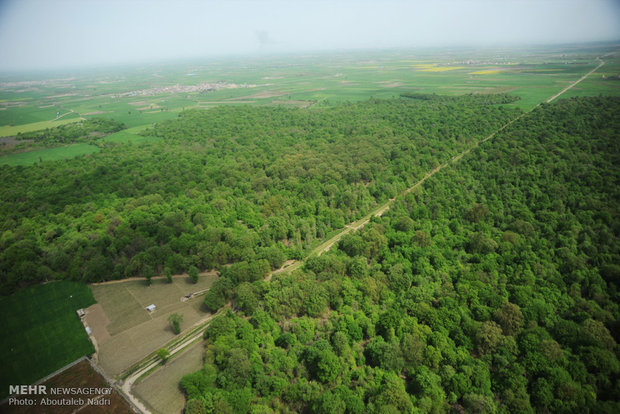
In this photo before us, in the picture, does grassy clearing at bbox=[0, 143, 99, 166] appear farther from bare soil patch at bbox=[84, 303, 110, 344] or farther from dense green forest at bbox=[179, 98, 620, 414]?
dense green forest at bbox=[179, 98, 620, 414]

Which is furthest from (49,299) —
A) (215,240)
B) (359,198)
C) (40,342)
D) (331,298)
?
(359,198)

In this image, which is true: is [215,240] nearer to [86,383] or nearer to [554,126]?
[86,383]

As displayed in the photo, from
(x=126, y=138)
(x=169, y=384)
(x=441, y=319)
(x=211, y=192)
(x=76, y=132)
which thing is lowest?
(x=169, y=384)

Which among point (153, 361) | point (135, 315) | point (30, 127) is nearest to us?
point (153, 361)

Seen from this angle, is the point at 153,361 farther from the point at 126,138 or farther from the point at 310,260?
the point at 126,138

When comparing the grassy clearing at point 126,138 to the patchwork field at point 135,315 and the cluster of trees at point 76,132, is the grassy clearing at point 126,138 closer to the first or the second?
the cluster of trees at point 76,132

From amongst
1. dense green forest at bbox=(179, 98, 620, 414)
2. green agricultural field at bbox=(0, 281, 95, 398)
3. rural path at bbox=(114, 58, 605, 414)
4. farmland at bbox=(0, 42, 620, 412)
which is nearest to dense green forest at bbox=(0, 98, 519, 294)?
farmland at bbox=(0, 42, 620, 412)

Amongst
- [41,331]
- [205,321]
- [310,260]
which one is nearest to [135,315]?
[205,321]
